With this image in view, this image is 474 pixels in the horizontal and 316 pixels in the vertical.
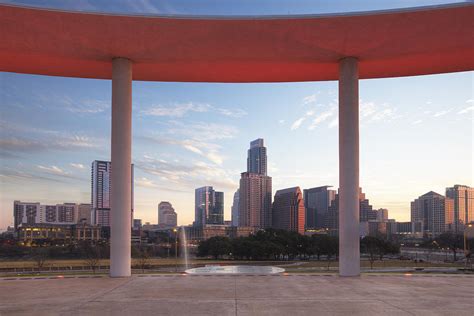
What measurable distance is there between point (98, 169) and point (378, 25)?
165 meters

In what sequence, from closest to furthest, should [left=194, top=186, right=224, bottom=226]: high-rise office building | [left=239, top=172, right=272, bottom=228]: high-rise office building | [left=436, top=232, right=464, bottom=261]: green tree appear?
[left=436, top=232, right=464, bottom=261]: green tree < [left=239, top=172, right=272, bottom=228]: high-rise office building < [left=194, top=186, right=224, bottom=226]: high-rise office building

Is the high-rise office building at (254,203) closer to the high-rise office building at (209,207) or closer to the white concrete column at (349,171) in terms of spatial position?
the high-rise office building at (209,207)

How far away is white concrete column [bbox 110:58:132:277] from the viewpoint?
39.3ft

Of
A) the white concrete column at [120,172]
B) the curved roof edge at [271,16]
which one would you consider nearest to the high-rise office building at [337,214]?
the white concrete column at [120,172]

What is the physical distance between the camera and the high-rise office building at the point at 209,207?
173625 mm

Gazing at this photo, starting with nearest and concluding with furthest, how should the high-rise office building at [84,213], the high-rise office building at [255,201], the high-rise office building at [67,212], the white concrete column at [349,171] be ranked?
the white concrete column at [349,171], the high-rise office building at [67,212], the high-rise office building at [84,213], the high-rise office building at [255,201]

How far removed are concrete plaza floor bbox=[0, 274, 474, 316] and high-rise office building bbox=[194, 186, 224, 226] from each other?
527ft

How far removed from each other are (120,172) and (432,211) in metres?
148

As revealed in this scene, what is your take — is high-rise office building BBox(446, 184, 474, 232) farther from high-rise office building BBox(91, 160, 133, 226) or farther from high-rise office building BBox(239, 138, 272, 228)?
high-rise office building BBox(91, 160, 133, 226)

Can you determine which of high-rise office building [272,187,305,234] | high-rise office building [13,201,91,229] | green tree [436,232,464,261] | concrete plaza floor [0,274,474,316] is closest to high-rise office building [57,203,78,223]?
high-rise office building [13,201,91,229]

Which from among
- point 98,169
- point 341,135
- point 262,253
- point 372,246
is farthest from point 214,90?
point 98,169

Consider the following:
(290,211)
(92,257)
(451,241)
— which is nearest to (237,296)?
(92,257)

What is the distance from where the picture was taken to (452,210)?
130000mm

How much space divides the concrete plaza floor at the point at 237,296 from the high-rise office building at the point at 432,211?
13244 centimetres
